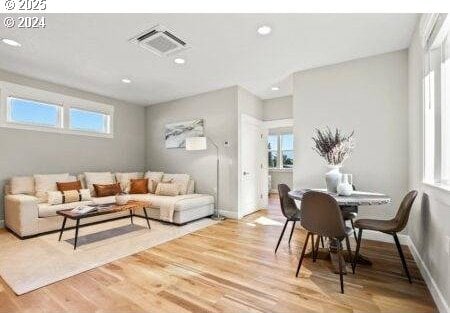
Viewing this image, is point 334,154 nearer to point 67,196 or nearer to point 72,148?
point 67,196

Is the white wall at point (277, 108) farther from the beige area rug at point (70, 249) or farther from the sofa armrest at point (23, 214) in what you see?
the sofa armrest at point (23, 214)

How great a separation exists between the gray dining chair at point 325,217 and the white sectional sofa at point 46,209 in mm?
2487

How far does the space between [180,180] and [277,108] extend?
2.81 meters

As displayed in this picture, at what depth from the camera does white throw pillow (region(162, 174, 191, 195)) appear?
5.00 meters

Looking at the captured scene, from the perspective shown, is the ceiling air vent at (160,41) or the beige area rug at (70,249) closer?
the beige area rug at (70,249)

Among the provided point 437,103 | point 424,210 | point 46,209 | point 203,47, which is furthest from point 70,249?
point 437,103

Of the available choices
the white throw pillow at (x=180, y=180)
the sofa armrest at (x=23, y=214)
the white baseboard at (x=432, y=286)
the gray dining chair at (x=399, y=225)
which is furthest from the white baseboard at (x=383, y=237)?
the sofa armrest at (x=23, y=214)

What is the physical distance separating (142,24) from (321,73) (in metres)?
2.78

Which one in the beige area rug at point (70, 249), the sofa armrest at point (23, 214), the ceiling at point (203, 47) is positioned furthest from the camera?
the sofa armrest at point (23, 214)

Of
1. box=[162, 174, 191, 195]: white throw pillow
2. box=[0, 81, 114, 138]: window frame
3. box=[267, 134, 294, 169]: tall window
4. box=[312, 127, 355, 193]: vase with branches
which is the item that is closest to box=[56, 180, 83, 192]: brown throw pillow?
box=[0, 81, 114, 138]: window frame

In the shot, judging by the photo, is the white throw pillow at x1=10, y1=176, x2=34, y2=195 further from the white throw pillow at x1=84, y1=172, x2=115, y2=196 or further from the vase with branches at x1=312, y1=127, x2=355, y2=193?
the vase with branches at x1=312, y1=127, x2=355, y2=193

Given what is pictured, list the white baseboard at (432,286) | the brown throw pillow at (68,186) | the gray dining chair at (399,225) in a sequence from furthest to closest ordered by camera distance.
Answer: the brown throw pillow at (68,186) < the gray dining chair at (399,225) < the white baseboard at (432,286)

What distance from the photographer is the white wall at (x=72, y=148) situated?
4.13m

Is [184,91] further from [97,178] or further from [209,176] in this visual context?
[97,178]
